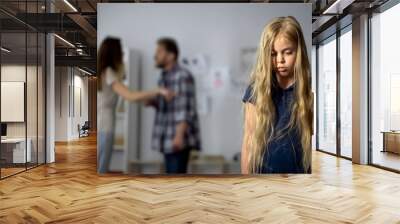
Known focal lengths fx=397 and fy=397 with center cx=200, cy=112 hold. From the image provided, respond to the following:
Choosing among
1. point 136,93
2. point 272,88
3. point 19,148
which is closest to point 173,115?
point 136,93

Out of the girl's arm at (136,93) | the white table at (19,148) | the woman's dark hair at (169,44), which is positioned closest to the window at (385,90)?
the woman's dark hair at (169,44)

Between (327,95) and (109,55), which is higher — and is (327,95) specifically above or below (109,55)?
below

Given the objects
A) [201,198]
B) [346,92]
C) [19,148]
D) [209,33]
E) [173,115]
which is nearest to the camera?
[201,198]

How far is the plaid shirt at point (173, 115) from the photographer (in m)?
5.77

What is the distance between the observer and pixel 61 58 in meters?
12.6

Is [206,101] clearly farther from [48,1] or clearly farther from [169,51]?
[48,1]

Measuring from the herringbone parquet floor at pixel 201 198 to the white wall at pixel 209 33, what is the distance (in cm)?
67

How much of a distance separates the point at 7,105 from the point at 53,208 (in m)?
2.95

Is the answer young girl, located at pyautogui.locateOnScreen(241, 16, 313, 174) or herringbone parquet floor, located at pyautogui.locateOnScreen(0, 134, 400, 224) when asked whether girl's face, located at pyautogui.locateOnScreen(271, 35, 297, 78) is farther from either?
herringbone parquet floor, located at pyautogui.locateOnScreen(0, 134, 400, 224)

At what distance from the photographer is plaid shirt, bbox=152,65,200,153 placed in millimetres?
5773

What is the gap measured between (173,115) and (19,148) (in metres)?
3.16

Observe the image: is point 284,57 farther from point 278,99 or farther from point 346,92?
point 346,92

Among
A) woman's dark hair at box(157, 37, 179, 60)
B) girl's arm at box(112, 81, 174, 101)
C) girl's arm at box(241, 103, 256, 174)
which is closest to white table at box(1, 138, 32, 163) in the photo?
girl's arm at box(112, 81, 174, 101)

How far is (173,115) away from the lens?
5773 mm
